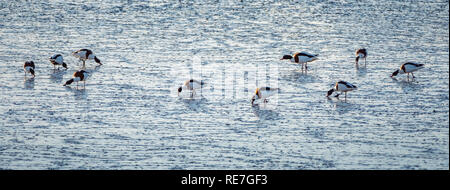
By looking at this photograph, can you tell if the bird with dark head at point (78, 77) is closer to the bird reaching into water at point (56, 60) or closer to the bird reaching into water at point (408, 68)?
the bird reaching into water at point (56, 60)

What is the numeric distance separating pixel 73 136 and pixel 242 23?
9.79 meters

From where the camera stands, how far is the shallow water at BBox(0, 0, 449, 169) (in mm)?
10430

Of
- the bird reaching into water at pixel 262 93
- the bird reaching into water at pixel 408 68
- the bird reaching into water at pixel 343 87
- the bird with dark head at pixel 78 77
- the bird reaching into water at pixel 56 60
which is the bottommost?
the bird reaching into water at pixel 262 93

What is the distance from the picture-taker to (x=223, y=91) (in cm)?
1355

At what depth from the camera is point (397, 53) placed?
16406 mm

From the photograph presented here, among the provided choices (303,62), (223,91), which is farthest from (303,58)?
(223,91)

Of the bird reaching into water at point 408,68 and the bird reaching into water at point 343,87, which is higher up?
the bird reaching into water at point 408,68

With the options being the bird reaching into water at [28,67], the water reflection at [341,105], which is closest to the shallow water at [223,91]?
the water reflection at [341,105]

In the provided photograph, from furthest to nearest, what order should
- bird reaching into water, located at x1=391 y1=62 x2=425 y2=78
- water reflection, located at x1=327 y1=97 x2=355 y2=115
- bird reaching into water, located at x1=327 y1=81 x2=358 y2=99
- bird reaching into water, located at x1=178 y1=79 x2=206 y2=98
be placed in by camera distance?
bird reaching into water, located at x1=391 y1=62 x2=425 y2=78, bird reaching into water, located at x1=178 y1=79 x2=206 y2=98, bird reaching into water, located at x1=327 y1=81 x2=358 y2=99, water reflection, located at x1=327 y1=97 x2=355 y2=115

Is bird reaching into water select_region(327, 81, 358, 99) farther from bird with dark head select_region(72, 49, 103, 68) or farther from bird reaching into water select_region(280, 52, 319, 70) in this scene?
bird with dark head select_region(72, 49, 103, 68)

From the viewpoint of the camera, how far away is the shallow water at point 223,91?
10.4m

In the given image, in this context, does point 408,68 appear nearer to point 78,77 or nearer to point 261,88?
point 261,88

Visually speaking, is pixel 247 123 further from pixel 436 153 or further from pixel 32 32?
pixel 32 32

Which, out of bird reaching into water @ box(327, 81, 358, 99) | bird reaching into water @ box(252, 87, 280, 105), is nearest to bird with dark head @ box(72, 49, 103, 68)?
bird reaching into water @ box(252, 87, 280, 105)
